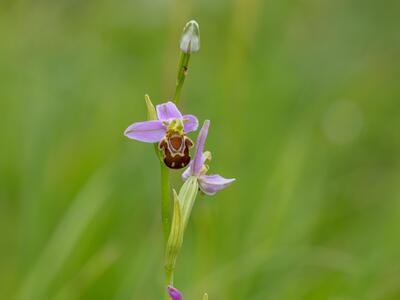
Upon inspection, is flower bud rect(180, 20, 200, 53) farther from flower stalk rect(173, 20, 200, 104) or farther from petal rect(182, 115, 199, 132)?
petal rect(182, 115, 199, 132)

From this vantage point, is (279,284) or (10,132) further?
(10,132)

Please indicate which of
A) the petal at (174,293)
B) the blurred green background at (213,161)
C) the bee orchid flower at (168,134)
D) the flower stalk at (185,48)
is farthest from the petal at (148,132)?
the blurred green background at (213,161)

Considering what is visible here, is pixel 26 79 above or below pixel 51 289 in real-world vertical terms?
above

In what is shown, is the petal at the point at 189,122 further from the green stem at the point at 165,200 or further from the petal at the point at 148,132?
the green stem at the point at 165,200

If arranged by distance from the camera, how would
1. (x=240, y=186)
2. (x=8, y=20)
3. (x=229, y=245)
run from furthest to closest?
(x=8, y=20), (x=240, y=186), (x=229, y=245)

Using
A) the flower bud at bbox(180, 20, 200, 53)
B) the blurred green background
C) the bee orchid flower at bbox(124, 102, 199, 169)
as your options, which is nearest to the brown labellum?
the bee orchid flower at bbox(124, 102, 199, 169)

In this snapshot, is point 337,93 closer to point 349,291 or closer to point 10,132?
point 10,132

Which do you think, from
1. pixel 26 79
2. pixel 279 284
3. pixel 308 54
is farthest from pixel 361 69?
pixel 279 284
